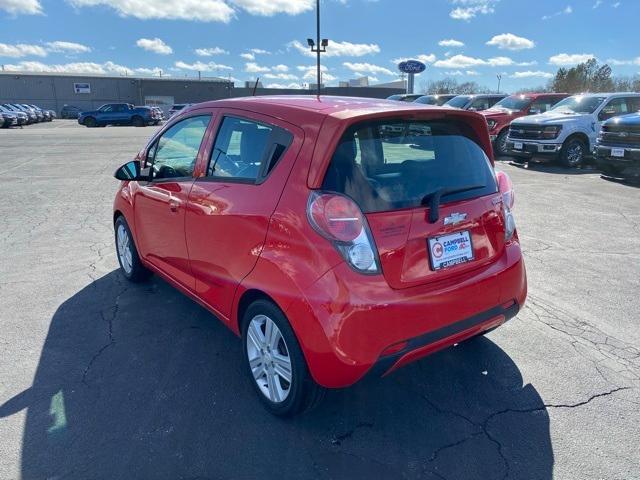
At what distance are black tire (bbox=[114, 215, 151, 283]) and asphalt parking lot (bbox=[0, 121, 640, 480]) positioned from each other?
11 cm

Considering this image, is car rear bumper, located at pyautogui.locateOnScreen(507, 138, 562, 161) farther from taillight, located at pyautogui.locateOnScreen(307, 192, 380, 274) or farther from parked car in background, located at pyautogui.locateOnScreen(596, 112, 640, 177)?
taillight, located at pyautogui.locateOnScreen(307, 192, 380, 274)

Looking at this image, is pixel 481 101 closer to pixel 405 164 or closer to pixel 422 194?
pixel 405 164

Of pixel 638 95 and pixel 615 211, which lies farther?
pixel 638 95

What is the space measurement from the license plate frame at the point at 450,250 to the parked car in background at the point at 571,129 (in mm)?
11399

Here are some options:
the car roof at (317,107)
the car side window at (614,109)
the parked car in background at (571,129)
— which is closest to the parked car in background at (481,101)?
the parked car in background at (571,129)

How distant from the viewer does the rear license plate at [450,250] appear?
2.52 m

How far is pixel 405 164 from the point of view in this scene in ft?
8.95

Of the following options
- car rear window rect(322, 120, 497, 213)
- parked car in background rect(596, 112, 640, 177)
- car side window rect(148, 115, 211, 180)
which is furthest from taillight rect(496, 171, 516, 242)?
parked car in background rect(596, 112, 640, 177)

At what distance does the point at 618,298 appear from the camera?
4305 mm

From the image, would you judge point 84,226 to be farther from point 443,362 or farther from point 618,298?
point 618,298

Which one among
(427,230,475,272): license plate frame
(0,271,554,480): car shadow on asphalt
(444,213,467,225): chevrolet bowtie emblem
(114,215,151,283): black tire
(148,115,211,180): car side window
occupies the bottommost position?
(0,271,554,480): car shadow on asphalt

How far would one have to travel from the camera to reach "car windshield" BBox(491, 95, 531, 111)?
15414 mm

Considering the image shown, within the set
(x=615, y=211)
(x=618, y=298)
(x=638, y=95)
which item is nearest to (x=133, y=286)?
(x=618, y=298)

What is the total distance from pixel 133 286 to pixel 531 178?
9.56 metres
